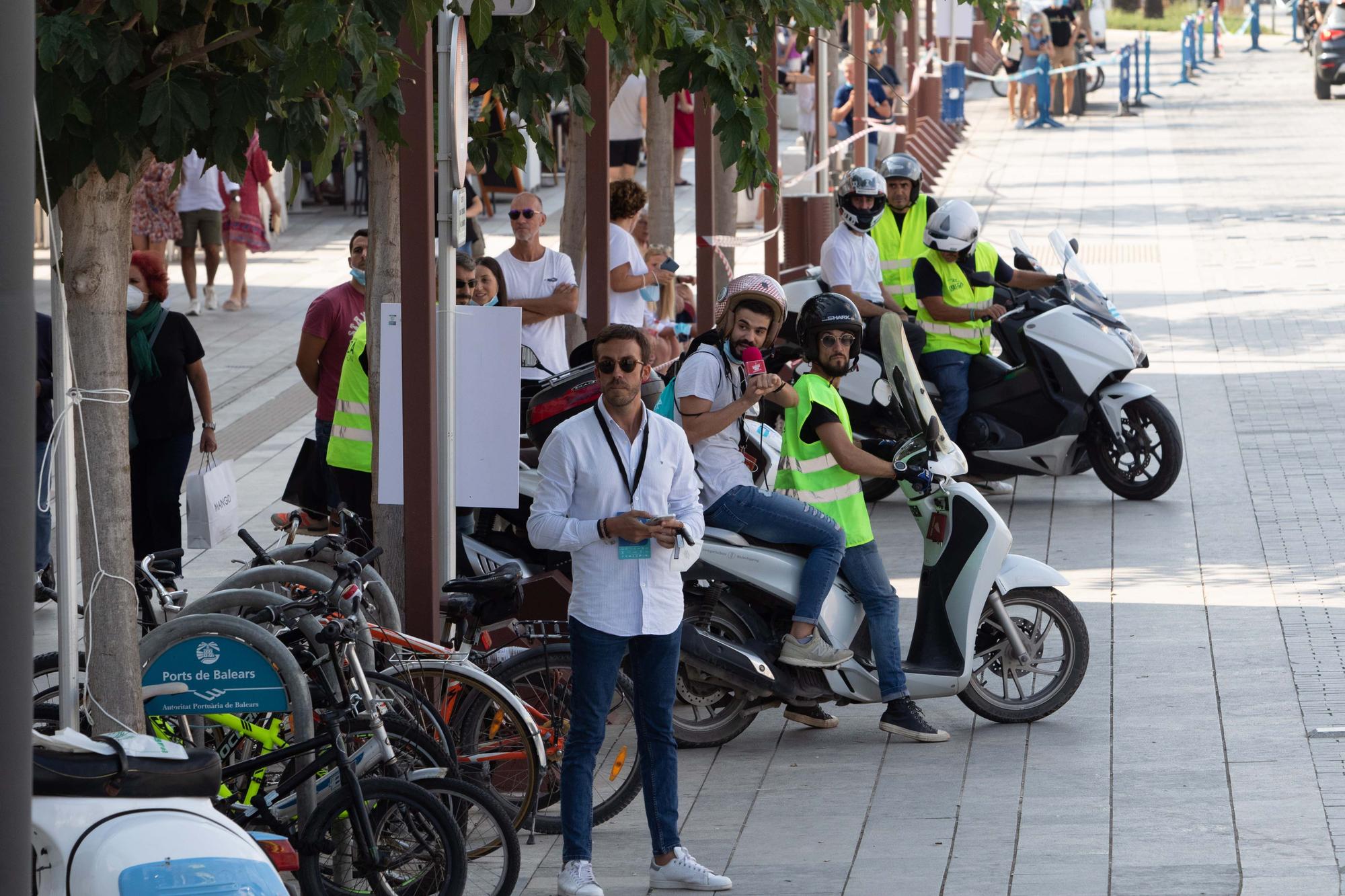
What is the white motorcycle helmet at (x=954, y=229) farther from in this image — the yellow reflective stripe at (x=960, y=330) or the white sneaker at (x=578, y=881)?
the white sneaker at (x=578, y=881)

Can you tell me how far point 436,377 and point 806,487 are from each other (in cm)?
141

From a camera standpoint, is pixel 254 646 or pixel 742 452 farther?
pixel 742 452

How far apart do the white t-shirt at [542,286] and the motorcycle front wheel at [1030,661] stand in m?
3.53

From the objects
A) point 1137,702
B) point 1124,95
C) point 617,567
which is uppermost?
point 1124,95

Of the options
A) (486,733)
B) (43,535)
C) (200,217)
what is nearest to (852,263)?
(43,535)

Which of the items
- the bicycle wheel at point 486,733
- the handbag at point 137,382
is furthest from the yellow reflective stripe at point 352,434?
the bicycle wheel at point 486,733

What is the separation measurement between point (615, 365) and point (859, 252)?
6107 millimetres

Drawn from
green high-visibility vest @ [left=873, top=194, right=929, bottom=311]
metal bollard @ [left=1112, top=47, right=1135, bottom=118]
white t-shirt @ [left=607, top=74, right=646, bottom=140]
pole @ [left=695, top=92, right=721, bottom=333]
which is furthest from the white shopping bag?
metal bollard @ [left=1112, top=47, right=1135, bottom=118]

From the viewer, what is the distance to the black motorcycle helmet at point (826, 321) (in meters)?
7.36

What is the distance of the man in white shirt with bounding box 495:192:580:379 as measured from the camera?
10.6 metres

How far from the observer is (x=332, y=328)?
9.40 m

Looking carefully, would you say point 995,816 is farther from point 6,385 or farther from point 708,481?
point 6,385

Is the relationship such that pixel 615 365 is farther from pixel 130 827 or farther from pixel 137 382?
pixel 137 382

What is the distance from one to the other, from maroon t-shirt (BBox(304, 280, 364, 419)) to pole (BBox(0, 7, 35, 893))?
610 cm
